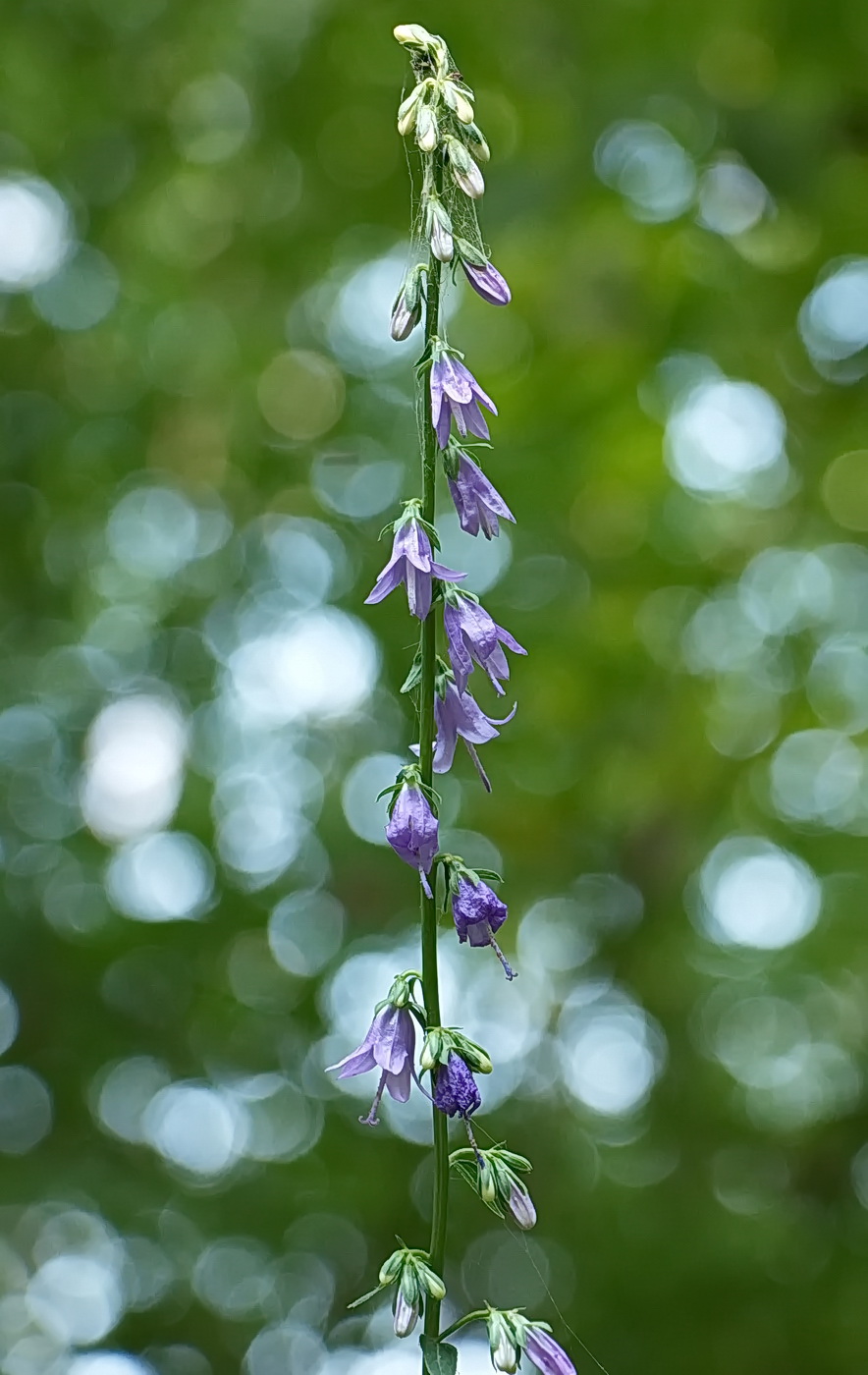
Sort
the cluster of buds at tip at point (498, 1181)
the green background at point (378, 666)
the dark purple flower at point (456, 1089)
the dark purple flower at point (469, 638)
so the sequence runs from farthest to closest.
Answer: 1. the green background at point (378, 666)
2. the dark purple flower at point (469, 638)
3. the cluster of buds at tip at point (498, 1181)
4. the dark purple flower at point (456, 1089)

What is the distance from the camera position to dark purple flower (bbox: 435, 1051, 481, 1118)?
160cm

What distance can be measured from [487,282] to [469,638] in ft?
1.72

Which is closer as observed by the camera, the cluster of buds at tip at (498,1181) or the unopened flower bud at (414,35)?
the cluster of buds at tip at (498,1181)

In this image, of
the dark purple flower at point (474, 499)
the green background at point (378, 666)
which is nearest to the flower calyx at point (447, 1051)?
the dark purple flower at point (474, 499)

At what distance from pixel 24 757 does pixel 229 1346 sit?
3.79 metres

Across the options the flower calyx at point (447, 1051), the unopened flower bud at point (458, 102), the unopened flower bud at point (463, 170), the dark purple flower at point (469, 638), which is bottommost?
the flower calyx at point (447, 1051)

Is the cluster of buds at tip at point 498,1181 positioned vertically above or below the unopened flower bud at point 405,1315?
above

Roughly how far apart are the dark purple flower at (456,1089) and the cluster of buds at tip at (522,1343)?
0.98 feet

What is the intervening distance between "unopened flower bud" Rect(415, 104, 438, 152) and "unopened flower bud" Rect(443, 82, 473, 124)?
0.10 feet

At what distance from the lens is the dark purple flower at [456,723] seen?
1.82m

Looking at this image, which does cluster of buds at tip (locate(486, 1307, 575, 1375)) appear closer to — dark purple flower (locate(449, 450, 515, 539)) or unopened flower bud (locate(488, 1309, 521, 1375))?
unopened flower bud (locate(488, 1309, 521, 1375))

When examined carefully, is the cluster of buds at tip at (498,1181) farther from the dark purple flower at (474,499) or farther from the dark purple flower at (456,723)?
the dark purple flower at (474,499)

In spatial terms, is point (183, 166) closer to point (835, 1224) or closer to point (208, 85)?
point (208, 85)

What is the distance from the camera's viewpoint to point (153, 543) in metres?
7.09
